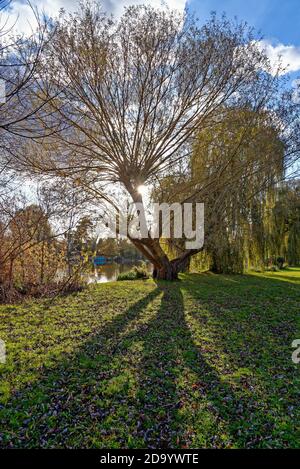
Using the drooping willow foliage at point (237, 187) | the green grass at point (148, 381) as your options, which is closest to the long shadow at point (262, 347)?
the green grass at point (148, 381)

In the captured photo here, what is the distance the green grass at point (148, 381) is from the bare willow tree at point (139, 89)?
17.9 feet

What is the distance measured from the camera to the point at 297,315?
Result: 6.55 m

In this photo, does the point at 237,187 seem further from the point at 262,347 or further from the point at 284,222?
the point at 262,347

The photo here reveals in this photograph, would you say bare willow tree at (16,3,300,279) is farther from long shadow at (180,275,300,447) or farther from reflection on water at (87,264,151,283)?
long shadow at (180,275,300,447)

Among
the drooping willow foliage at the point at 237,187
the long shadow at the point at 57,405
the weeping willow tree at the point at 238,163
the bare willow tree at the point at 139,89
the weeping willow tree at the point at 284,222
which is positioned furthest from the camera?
the weeping willow tree at the point at 284,222

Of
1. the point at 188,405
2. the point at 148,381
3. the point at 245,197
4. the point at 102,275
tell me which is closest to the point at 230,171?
the point at 245,197

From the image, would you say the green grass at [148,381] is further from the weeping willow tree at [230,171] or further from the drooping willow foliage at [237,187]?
the drooping willow foliage at [237,187]

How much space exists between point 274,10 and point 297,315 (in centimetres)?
689

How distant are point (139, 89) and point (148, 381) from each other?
893 cm

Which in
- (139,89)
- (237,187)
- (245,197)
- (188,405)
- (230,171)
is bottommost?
(188,405)

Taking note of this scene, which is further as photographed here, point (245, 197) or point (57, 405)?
point (245, 197)

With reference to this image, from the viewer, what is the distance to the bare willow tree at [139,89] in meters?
8.63

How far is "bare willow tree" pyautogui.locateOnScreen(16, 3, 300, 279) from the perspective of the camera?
8.63 meters

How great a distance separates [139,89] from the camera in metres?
9.52
